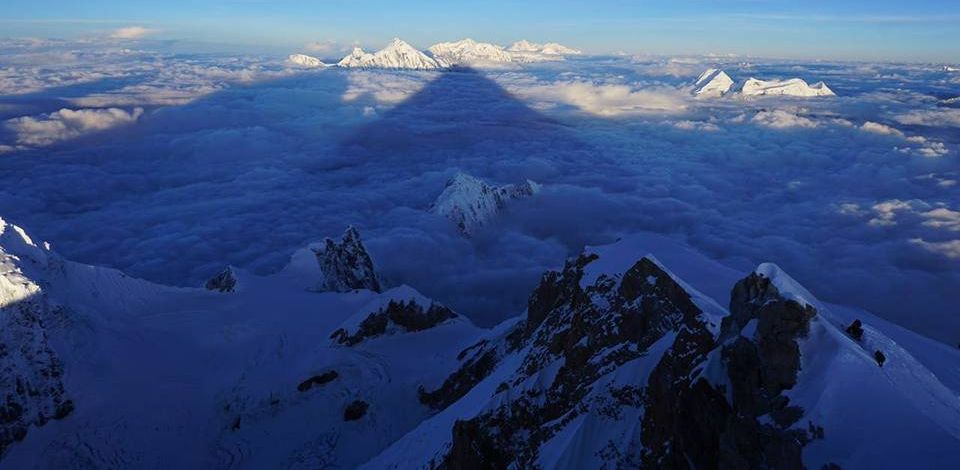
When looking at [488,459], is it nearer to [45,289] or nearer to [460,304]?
[45,289]

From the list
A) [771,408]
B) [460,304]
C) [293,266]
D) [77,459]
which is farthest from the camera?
[460,304]

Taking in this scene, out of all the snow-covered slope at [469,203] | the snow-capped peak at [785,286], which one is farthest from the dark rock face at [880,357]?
the snow-covered slope at [469,203]

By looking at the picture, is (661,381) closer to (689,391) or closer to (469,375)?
(689,391)

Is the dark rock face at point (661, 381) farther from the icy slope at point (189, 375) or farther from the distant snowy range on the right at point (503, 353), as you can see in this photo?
the icy slope at point (189, 375)

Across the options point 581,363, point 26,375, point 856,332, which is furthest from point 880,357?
point 26,375

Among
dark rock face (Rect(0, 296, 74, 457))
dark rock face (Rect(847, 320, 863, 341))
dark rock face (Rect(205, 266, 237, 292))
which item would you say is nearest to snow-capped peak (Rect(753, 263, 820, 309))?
dark rock face (Rect(847, 320, 863, 341))

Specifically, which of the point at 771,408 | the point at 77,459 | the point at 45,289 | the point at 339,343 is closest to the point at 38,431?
the point at 77,459
